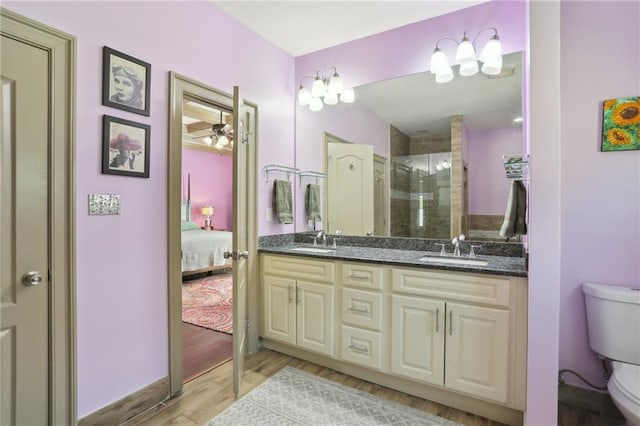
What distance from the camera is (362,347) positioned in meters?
2.08

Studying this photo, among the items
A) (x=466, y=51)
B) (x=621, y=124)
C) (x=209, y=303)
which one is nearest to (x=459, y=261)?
(x=621, y=124)

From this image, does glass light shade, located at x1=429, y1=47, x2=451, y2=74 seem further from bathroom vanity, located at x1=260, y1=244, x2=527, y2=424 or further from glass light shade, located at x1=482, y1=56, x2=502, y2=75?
bathroom vanity, located at x1=260, y1=244, x2=527, y2=424

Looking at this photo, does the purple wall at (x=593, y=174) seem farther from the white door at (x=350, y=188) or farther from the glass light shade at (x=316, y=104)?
the glass light shade at (x=316, y=104)

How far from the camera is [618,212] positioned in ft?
5.85

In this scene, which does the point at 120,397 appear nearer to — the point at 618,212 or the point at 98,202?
the point at 98,202

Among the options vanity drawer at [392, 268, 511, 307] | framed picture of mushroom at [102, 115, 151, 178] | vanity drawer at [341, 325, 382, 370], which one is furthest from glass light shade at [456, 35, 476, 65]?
framed picture of mushroom at [102, 115, 151, 178]

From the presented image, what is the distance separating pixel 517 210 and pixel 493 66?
3.37ft

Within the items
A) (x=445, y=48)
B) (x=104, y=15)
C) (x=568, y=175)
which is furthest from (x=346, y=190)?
(x=104, y=15)

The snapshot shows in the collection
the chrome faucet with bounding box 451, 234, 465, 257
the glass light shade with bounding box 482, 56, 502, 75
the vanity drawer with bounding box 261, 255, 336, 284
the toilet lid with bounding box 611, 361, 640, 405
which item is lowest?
the toilet lid with bounding box 611, 361, 640, 405

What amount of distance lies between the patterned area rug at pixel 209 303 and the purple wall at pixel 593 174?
2678 mm

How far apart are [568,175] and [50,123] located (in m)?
2.80

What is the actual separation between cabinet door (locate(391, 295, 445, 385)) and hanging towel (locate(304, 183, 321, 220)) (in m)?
1.26

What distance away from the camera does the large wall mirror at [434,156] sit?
7.21 ft

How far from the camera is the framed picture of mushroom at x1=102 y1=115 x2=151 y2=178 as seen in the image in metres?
1.65
